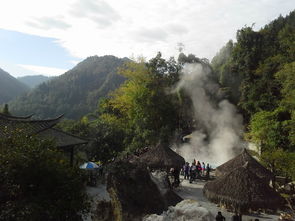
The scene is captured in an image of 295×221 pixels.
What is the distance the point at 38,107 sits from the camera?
104 meters

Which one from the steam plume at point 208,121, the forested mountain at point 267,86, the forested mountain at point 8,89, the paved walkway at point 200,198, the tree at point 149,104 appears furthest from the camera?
the forested mountain at point 8,89

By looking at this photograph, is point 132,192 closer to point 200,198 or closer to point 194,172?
point 200,198

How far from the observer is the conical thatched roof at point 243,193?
30.9 ft

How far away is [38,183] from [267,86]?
22762 mm

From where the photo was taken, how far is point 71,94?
4550 inches

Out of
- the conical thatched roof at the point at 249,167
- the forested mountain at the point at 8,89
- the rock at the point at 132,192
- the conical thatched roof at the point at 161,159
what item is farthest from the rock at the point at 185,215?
the forested mountain at the point at 8,89

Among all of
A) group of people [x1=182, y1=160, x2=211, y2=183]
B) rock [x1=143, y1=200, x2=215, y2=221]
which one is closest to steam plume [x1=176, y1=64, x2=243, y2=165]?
group of people [x1=182, y1=160, x2=211, y2=183]

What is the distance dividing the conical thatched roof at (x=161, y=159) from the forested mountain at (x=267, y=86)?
4.49m

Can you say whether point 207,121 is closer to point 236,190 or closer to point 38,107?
point 236,190

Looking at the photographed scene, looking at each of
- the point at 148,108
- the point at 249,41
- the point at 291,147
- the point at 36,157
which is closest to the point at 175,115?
the point at 148,108

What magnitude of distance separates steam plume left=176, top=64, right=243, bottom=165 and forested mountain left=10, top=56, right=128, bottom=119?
66855 millimetres

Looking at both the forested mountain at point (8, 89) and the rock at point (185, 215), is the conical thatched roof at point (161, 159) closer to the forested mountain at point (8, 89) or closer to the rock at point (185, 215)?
the rock at point (185, 215)

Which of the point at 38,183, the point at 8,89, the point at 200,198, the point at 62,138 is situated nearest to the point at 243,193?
the point at 200,198

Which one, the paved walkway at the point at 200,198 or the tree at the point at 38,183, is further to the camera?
the paved walkway at the point at 200,198
